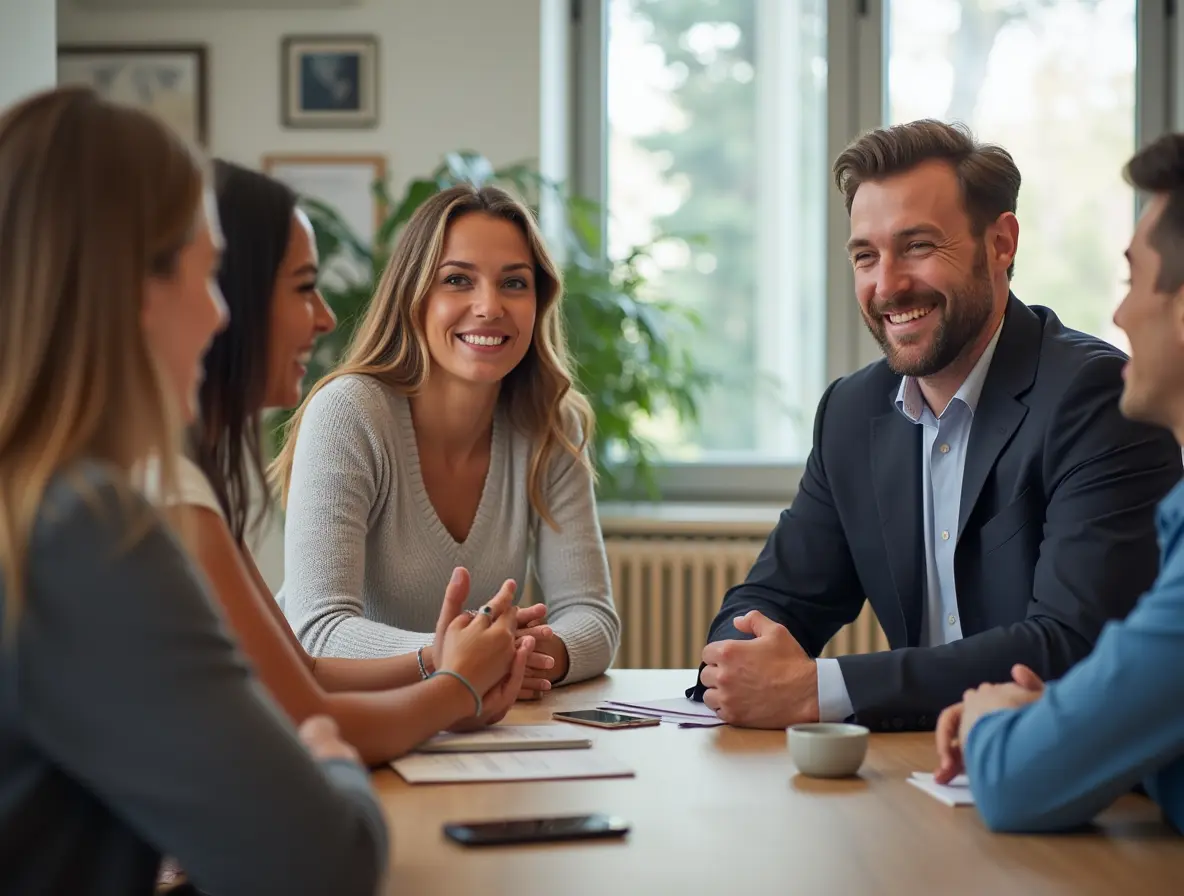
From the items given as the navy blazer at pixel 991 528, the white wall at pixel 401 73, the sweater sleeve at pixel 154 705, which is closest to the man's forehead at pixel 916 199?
the navy blazer at pixel 991 528

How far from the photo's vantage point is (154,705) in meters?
0.85

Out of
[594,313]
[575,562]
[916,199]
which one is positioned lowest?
[575,562]

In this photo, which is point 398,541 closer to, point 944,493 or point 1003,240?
point 944,493

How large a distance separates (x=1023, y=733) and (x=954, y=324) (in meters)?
1.01

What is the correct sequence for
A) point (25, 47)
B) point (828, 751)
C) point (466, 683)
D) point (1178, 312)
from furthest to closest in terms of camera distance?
point (25, 47)
point (466, 683)
point (828, 751)
point (1178, 312)

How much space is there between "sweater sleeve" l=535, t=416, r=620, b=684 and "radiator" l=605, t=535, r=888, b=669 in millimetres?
1474

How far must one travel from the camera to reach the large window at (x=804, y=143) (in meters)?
4.14

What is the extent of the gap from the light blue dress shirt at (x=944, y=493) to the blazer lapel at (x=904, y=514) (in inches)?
0.4

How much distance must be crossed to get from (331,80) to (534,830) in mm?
3202

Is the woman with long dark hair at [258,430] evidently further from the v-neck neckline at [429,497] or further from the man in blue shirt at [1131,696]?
the v-neck neckline at [429,497]

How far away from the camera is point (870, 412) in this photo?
88.2 inches

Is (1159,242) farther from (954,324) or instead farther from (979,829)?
(954,324)

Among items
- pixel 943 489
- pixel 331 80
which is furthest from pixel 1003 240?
pixel 331 80

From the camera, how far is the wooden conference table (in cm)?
109
